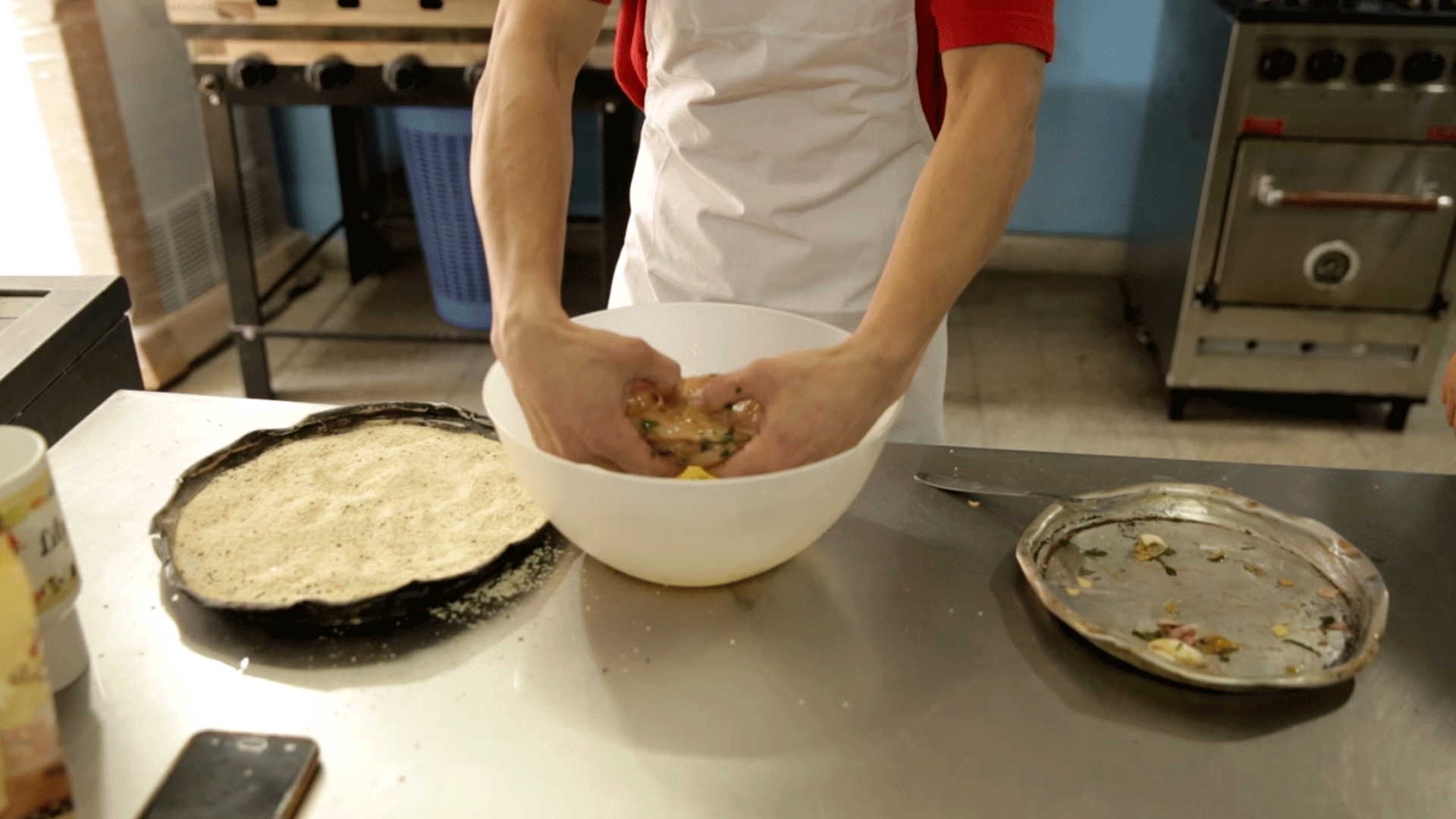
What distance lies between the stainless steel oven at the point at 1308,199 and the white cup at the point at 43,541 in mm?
2246

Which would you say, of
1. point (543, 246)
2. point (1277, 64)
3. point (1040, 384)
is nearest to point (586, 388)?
point (543, 246)

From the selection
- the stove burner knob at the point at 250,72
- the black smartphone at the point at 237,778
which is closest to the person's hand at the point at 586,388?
the black smartphone at the point at 237,778

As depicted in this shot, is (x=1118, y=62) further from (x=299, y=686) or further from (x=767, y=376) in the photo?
(x=299, y=686)

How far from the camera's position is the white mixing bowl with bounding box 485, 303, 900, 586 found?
73cm

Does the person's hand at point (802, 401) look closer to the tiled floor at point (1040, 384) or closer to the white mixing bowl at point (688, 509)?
the white mixing bowl at point (688, 509)

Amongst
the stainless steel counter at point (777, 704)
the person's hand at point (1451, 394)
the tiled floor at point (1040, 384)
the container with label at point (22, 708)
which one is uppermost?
the container with label at point (22, 708)

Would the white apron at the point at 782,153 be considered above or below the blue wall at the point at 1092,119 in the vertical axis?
above

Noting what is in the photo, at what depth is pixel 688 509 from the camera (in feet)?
2.42

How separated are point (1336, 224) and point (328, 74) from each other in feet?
6.96

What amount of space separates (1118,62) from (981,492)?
2.43 m

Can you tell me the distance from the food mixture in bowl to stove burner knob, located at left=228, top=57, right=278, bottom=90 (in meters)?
1.85

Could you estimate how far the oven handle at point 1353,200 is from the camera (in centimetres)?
231

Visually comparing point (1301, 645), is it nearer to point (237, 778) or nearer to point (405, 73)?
point (237, 778)

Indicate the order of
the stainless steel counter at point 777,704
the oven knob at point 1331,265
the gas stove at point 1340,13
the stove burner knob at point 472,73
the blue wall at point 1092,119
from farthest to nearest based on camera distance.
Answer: the blue wall at point 1092,119
the oven knob at point 1331,265
the stove burner knob at point 472,73
the gas stove at point 1340,13
the stainless steel counter at point 777,704
